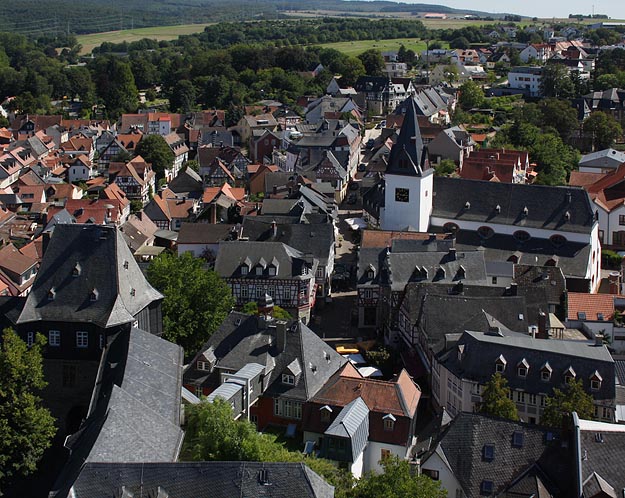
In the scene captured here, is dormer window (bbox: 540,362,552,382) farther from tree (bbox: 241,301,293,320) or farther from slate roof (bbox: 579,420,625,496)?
tree (bbox: 241,301,293,320)

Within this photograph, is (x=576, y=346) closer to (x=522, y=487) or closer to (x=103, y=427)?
(x=522, y=487)

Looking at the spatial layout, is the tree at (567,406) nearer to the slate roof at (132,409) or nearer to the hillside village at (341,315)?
the hillside village at (341,315)

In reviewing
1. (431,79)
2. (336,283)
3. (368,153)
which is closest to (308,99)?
(431,79)

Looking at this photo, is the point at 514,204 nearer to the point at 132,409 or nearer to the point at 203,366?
the point at 203,366

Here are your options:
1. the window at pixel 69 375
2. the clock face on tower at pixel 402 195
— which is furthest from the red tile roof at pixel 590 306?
the window at pixel 69 375

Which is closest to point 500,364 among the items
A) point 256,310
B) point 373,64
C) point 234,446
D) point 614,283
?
point 234,446

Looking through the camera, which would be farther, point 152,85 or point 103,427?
point 152,85
